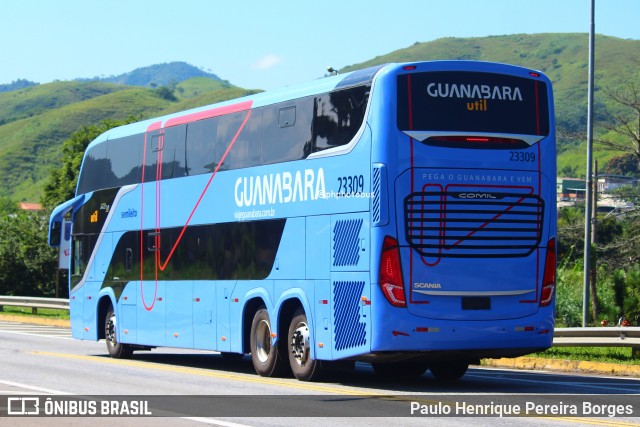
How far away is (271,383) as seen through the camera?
17.5m

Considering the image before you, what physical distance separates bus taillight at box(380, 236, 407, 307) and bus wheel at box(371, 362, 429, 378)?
11.1 feet

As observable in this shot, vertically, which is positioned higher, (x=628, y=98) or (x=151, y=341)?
(x=628, y=98)

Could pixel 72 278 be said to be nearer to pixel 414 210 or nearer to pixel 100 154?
pixel 100 154

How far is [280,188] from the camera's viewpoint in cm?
1839

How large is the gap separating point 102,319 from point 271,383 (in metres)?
8.97

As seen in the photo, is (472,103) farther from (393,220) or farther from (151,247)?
(151,247)

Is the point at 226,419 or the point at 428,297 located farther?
the point at 428,297

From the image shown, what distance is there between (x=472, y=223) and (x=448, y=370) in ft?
10.7

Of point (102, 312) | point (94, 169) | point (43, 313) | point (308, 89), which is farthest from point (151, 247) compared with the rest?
point (43, 313)

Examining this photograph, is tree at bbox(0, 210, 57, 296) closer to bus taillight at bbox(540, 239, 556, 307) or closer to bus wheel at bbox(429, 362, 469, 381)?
bus wheel at bbox(429, 362, 469, 381)

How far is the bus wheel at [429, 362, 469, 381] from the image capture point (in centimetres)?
1826

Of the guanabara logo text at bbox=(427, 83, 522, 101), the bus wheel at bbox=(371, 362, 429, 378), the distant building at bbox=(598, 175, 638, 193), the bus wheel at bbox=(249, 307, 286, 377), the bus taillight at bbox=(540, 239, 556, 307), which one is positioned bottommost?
the bus wheel at bbox=(371, 362, 429, 378)

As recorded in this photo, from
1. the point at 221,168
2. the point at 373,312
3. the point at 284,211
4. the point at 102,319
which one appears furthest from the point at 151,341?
the point at 373,312

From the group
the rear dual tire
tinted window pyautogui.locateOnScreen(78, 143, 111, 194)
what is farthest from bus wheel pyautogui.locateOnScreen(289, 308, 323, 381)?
tinted window pyautogui.locateOnScreen(78, 143, 111, 194)
